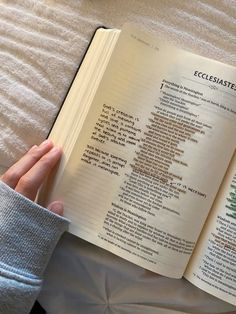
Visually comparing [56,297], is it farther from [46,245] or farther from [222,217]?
[222,217]

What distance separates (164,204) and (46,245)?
0.15 meters

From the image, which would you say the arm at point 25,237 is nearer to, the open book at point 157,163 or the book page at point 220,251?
the open book at point 157,163

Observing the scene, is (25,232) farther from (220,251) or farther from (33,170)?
(220,251)

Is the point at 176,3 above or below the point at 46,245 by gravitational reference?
above

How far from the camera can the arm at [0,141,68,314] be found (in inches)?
22.1

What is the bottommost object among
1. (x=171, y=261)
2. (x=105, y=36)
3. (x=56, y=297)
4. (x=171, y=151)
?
(x=56, y=297)

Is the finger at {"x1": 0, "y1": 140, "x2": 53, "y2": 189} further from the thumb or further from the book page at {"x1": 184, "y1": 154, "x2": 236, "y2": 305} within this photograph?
the book page at {"x1": 184, "y1": 154, "x2": 236, "y2": 305}

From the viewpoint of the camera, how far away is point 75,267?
627 millimetres

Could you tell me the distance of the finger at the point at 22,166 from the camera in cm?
60

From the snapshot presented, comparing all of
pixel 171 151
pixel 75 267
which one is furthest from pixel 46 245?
pixel 171 151

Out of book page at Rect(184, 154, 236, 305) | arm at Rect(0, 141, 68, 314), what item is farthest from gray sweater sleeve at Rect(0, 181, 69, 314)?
book page at Rect(184, 154, 236, 305)

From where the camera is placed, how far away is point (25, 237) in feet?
1.88

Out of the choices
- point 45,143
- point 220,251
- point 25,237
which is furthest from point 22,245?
point 220,251

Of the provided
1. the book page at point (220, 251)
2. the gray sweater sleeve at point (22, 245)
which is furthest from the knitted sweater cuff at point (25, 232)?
the book page at point (220, 251)
